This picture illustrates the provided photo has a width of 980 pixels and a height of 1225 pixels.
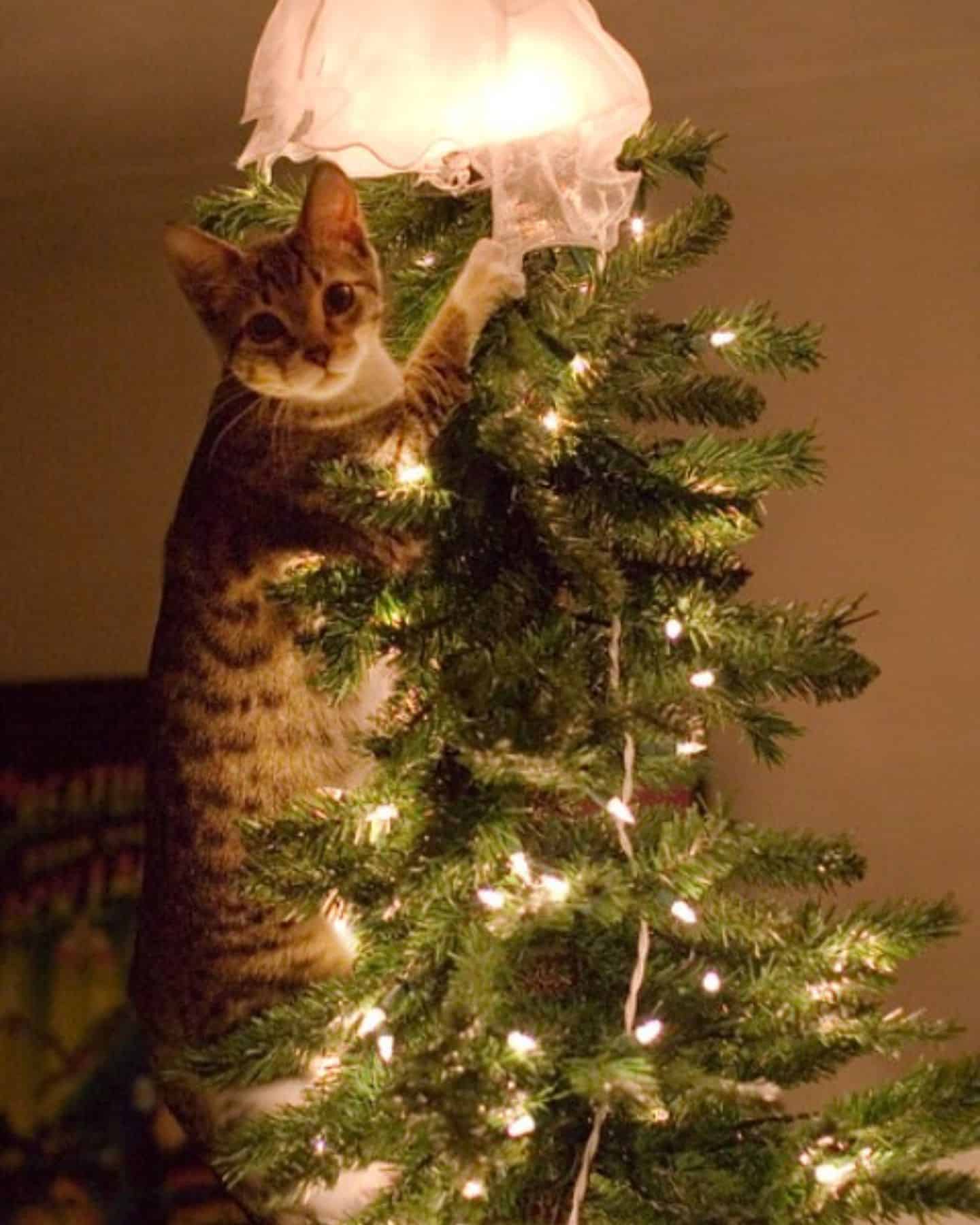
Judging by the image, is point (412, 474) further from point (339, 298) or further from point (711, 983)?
point (711, 983)

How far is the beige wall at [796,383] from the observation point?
54.7 inches

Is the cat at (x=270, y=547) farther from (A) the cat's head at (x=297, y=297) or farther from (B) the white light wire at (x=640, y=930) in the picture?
(B) the white light wire at (x=640, y=930)

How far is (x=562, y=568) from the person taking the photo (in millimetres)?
740

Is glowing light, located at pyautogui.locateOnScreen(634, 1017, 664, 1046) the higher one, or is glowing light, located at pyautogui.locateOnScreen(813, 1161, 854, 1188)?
glowing light, located at pyautogui.locateOnScreen(634, 1017, 664, 1046)

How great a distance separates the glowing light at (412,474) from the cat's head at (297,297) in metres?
0.12

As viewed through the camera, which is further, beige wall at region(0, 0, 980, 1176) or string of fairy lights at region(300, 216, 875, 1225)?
beige wall at region(0, 0, 980, 1176)

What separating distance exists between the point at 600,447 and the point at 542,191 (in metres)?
0.15

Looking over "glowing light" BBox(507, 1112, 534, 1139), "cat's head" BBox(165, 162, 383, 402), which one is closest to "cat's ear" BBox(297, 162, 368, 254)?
"cat's head" BBox(165, 162, 383, 402)

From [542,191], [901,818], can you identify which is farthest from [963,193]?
[542,191]

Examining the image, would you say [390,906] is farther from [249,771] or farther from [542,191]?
[542,191]

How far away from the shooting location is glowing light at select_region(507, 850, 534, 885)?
74cm

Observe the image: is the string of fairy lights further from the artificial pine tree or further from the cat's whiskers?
the cat's whiskers

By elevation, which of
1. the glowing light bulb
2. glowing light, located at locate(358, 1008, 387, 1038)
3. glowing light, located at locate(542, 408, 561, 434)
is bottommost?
glowing light, located at locate(358, 1008, 387, 1038)

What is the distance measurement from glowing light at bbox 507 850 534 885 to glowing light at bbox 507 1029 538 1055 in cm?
8
